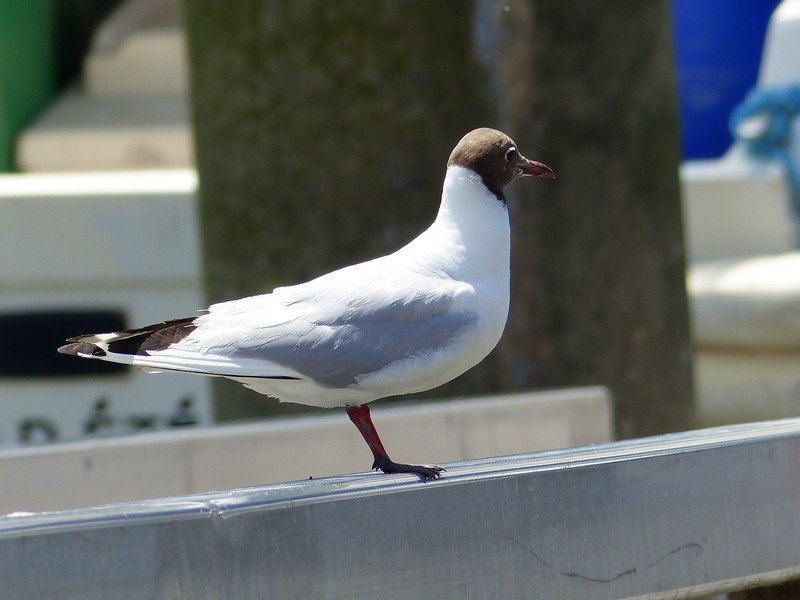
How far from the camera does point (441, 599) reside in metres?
1.80

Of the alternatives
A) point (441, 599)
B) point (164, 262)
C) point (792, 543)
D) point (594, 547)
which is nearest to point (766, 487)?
point (792, 543)

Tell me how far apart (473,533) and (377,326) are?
0.45 metres

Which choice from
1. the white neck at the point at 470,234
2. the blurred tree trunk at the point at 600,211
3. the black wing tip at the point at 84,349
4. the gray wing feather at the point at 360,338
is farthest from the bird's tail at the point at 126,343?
the blurred tree trunk at the point at 600,211

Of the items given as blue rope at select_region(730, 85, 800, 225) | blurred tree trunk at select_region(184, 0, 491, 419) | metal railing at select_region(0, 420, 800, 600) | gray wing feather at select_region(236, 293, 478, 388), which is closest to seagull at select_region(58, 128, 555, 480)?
gray wing feather at select_region(236, 293, 478, 388)

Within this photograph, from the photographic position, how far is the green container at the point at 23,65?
28.1 ft

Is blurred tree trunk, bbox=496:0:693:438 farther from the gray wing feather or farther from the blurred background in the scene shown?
the gray wing feather

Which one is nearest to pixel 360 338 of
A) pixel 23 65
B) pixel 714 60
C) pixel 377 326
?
pixel 377 326

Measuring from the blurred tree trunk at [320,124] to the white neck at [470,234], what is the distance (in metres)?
2.03

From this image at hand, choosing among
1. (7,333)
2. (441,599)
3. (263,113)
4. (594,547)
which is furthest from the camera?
(7,333)

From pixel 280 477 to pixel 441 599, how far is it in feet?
5.96

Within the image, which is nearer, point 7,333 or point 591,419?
point 591,419

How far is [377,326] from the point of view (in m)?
2.12

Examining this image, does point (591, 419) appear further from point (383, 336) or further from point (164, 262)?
point (164, 262)

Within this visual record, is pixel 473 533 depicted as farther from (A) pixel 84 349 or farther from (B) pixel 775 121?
(B) pixel 775 121
